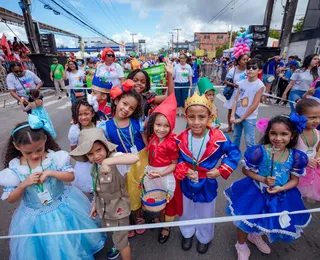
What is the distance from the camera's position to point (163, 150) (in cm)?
180

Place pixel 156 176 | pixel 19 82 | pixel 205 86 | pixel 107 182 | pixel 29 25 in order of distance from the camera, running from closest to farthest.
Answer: pixel 107 182 < pixel 156 176 < pixel 205 86 < pixel 19 82 < pixel 29 25

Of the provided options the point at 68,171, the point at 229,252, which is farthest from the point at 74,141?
the point at 229,252

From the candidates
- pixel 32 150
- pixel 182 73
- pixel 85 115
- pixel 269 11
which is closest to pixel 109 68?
pixel 85 115

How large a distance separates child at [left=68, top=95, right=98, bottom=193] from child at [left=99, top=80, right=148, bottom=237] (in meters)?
0.56

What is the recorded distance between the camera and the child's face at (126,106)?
1896 mm

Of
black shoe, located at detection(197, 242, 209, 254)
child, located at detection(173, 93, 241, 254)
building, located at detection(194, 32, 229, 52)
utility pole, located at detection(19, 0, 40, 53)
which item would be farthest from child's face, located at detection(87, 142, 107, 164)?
building, located at detection(194, 32, 229, 52)

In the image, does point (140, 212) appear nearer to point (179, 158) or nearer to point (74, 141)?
point (179, 158)

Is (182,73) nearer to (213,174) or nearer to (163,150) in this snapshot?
(163,150)

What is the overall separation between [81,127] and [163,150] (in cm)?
132

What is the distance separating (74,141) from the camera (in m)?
2.51

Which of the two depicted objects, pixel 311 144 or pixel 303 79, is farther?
pixel 303 79

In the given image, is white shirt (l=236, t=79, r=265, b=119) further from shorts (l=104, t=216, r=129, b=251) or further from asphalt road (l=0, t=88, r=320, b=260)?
shorts (l=104, t=216, r=129, b=251)

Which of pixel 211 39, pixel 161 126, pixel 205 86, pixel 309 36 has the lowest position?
pixel 161 126

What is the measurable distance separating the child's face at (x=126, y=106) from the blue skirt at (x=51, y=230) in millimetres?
923
